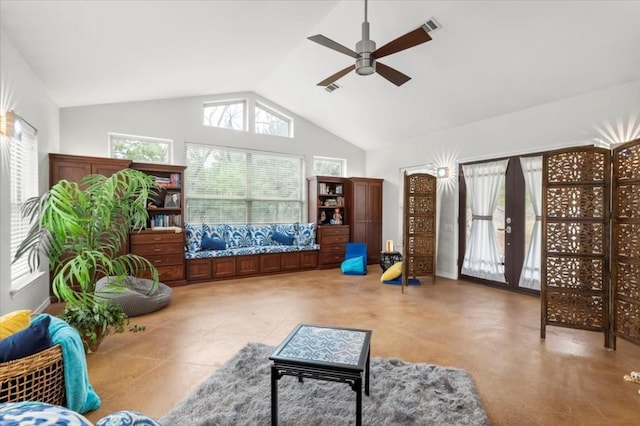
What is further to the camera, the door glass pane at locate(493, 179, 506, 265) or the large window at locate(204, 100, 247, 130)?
the large window at locate(204, 100, 247, 130)

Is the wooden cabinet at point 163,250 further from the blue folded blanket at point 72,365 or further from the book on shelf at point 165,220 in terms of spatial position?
the blue folded blanket at point 72,365

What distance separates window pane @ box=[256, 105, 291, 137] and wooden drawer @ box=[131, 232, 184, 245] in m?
2.80

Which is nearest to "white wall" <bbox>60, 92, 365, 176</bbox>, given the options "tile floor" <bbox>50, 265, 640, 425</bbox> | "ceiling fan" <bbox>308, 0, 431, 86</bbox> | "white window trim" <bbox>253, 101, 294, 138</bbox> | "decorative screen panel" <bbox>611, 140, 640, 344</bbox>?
"white window trim" <bbox>253, 101, 294, 138</bbox>

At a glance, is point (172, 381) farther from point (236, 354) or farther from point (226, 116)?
point (226, 116)

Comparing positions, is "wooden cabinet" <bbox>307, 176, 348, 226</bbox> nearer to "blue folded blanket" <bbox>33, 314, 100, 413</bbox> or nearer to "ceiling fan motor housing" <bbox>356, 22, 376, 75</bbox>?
"ceiling fan motor housing" <bbox>356, 22, 376, 75</bbox>

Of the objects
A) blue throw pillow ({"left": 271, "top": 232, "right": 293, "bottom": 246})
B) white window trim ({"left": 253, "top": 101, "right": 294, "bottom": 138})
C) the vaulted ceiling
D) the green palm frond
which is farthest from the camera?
white window trim ({"left": 253, "top": 101, "right": 294, "bottom": 138})

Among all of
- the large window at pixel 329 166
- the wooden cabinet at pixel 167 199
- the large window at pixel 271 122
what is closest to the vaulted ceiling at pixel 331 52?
the large window at pixel 271 122

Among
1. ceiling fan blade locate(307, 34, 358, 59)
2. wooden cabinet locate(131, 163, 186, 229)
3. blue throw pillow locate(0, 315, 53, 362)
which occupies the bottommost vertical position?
blue throw pillow locate(0, 315, 53, 362)

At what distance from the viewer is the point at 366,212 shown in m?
7.26

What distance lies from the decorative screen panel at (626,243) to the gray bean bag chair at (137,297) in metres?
4.63

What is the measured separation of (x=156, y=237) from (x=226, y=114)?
2.85 metres

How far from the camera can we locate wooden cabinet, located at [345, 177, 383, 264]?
7113 mm

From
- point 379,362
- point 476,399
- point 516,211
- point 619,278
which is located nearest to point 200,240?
point 379,362

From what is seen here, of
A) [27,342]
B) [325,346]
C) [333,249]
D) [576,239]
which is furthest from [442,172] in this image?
[27,342]
